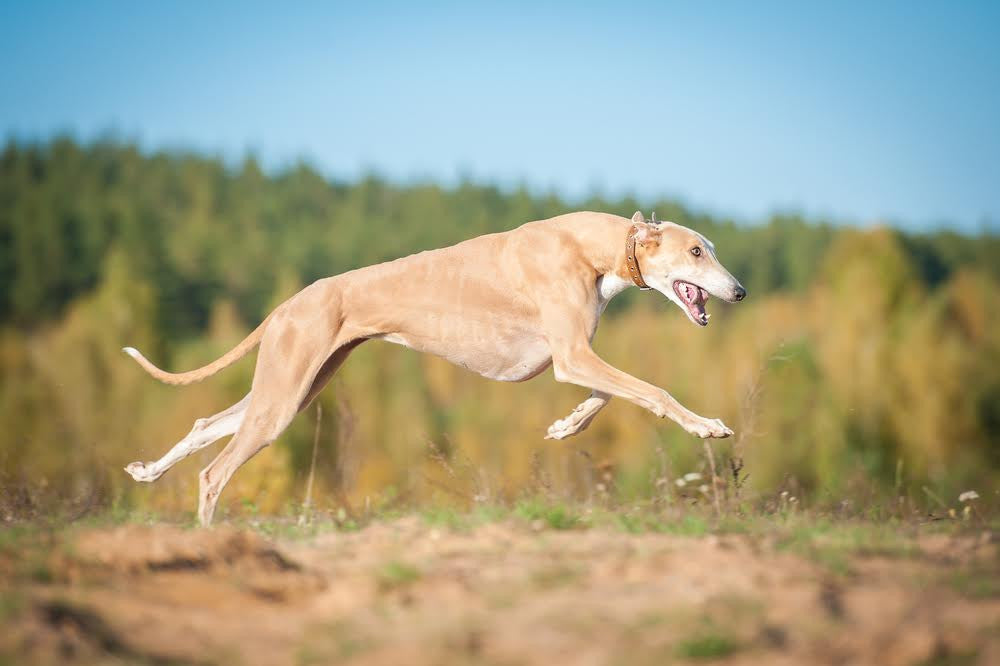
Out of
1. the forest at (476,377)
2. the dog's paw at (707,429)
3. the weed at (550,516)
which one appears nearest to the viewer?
the weed at (550,516)

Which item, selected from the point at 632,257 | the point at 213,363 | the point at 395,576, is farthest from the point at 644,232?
the point at 395,576

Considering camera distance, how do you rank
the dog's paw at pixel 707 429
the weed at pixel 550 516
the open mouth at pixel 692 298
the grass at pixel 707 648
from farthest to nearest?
the open mouth at pixel 692 298 → the dog's paw at pixel 707 429 → the weed at pixel 550 516 → the grass at pixel 707 648

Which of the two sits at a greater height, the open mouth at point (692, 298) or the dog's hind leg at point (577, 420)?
the open mouth at point (692, 298)

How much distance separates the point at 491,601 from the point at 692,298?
4.04 m

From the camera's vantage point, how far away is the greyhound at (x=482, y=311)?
7324mm

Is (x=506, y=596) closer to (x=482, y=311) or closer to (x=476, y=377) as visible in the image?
(x=482, y=311)

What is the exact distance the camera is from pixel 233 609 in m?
4.18

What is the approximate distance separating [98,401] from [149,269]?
28.6 meters

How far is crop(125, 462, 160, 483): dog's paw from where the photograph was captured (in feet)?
24.0

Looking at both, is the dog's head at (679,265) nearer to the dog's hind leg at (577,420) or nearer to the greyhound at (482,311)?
the greyhound at (482,311)

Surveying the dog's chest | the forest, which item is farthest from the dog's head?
the dog's chest

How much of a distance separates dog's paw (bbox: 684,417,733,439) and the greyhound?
2.20 feet

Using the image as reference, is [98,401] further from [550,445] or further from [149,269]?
[149,269]

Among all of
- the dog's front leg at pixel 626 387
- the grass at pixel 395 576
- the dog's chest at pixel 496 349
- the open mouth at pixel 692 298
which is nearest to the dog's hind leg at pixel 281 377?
the dog's chest at pixel 496 349
